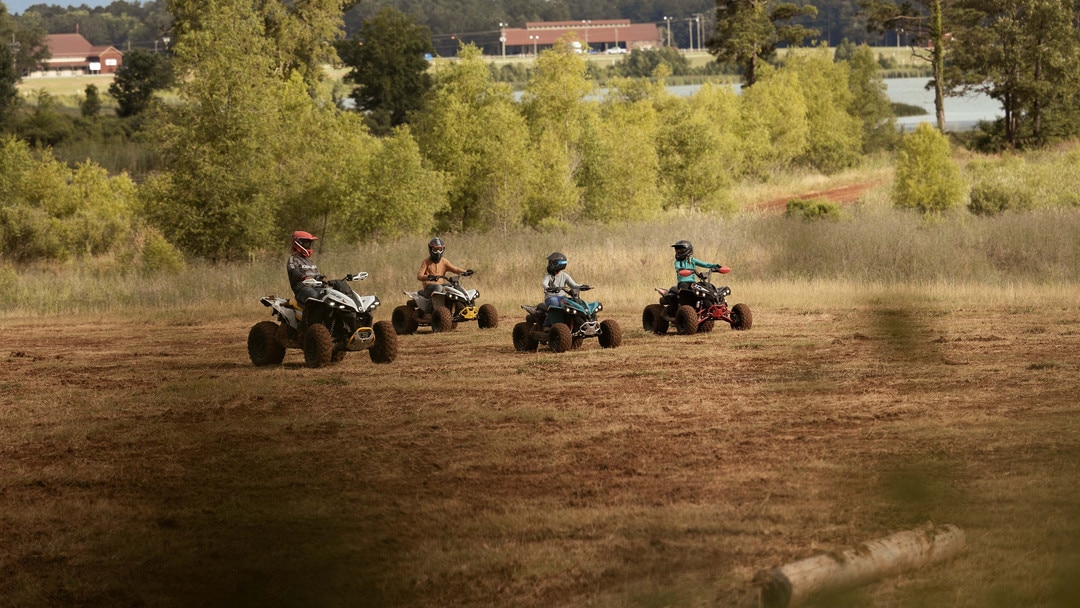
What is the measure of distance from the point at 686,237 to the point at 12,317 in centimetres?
1469

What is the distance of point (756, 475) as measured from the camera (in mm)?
9031

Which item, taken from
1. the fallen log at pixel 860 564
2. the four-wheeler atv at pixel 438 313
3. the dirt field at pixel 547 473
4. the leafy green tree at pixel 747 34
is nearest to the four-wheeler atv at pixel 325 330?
the dirt field at pixel 547 473

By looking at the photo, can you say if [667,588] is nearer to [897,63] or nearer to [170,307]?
[170,307]

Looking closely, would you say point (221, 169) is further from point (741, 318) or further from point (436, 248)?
point (741, 318)

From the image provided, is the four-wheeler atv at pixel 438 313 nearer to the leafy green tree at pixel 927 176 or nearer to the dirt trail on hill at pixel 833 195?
the leafy green tree at pixel 927 176

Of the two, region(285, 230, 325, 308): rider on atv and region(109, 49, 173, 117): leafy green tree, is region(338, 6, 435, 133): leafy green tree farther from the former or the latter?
region(285, 230, 325, 308): rider on atv

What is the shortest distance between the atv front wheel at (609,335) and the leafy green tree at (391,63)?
194 ft

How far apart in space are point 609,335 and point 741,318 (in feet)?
8.12

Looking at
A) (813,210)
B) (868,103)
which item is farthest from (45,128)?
(868,103)

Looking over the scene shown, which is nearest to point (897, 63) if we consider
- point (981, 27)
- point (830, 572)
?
point (981, 27)

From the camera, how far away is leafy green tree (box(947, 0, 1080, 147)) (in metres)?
65.9

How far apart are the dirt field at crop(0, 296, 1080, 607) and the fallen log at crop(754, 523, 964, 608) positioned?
62 mm

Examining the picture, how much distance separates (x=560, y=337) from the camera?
17.1 meters

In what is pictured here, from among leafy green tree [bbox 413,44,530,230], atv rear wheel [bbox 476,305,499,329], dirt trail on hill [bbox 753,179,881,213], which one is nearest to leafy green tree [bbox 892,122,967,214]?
dirt trail on hill [bbox 753,179,881,213]
